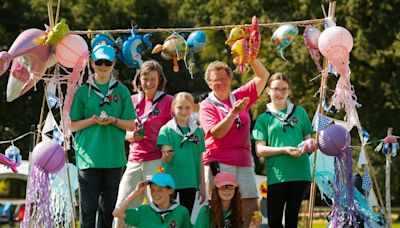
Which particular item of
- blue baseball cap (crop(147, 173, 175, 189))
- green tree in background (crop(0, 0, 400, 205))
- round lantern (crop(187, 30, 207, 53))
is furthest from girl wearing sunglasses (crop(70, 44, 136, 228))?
green tree in background (crop(0, 0, 400, 205))

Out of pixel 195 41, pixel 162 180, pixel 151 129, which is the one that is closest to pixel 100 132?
pixel 151 129

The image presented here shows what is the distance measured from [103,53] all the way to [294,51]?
15.1 metres

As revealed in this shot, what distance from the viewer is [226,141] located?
6.86 meters

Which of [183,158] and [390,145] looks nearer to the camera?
[183,158]

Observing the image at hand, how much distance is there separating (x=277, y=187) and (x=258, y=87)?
2.84 feet

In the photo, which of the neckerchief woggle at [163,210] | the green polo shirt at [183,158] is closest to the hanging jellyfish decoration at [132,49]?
the green polo shirt at [183,158]

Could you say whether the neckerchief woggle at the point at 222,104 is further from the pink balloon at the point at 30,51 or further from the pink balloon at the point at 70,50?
the pink balloon at the point at 30,51

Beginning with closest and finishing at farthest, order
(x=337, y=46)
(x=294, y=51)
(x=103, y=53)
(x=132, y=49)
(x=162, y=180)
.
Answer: (x=162, y=180), (x=103, y=53), (x=337, y=46), (x=132, y=49), (x=294, y=51)

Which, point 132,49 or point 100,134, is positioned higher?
point 132,49

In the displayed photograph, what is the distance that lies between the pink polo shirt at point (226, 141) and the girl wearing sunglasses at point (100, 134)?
65 cm

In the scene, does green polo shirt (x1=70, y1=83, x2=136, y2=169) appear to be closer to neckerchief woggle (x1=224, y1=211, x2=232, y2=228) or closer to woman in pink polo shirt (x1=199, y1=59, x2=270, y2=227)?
woman in pink polo shirt (x1=199, y1=59, x2=270, y2=227)

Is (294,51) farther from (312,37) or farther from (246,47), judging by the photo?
(246,47)

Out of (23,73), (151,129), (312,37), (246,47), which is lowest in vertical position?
(151,129)

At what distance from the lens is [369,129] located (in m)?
21.5
